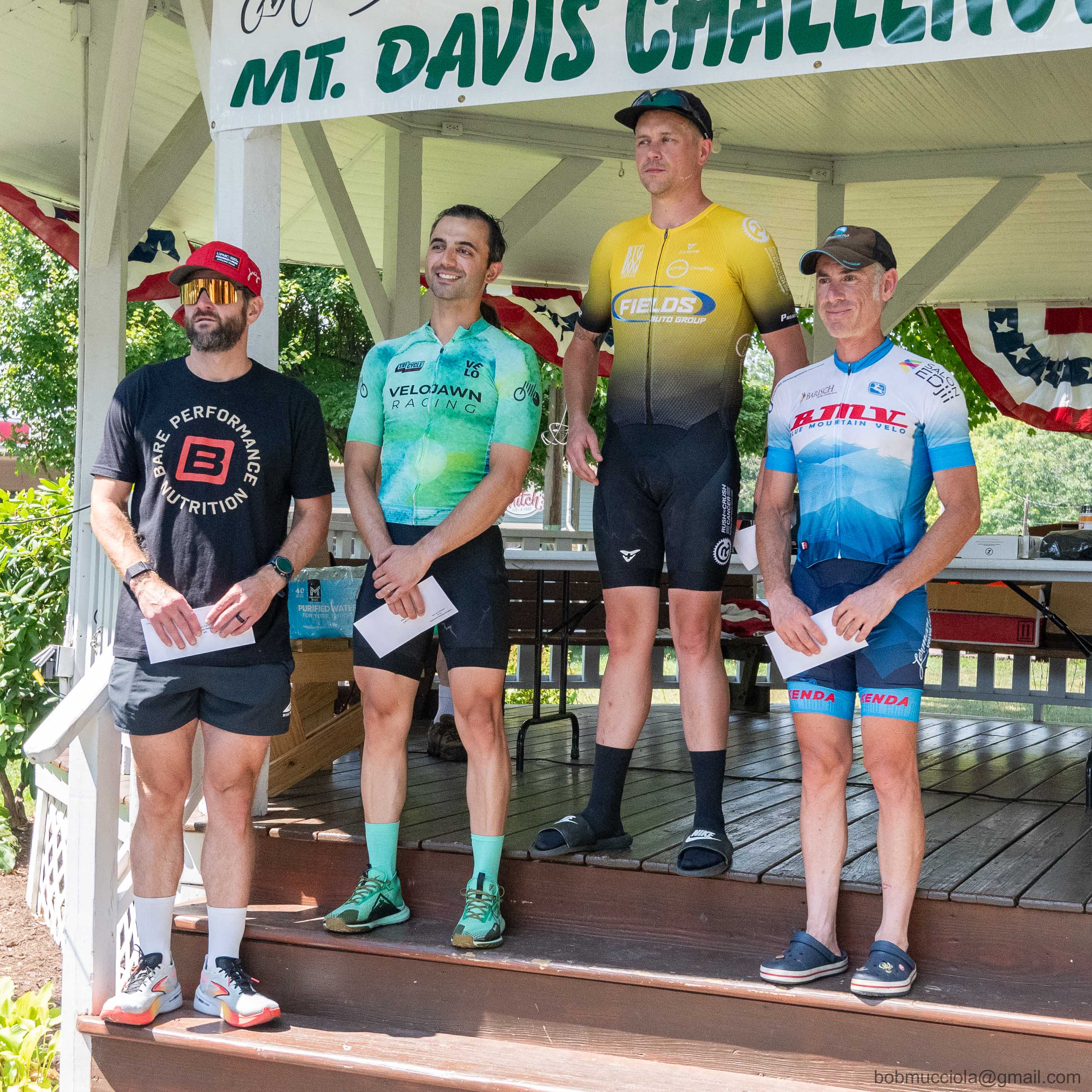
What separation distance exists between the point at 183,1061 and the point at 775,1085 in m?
1.44

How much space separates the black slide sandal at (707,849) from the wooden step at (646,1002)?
195mm

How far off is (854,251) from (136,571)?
1.84 metres

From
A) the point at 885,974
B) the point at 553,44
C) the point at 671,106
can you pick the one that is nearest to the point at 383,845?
the point at 885,974

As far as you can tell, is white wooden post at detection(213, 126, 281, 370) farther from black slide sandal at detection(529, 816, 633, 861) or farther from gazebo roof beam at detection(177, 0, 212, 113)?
black slide sandal at detection(529, 816, 633, 861)

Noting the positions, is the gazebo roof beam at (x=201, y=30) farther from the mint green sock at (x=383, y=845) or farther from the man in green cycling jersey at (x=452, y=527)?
the mint green sock at (x=383, y=845)

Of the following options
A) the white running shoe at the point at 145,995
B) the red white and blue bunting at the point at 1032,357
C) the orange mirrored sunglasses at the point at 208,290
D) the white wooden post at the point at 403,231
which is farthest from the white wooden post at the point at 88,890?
the red white and blue bunting at the point at 1032,357

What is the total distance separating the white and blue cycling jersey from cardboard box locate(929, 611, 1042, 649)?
11.5 ft

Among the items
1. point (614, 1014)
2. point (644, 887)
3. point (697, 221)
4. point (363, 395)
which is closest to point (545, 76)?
point (697, 221)

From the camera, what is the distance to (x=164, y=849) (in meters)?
3.02

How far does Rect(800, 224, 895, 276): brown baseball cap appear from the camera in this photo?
279cm

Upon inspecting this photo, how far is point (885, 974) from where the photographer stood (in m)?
2.69

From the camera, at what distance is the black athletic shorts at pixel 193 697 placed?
2939 mm

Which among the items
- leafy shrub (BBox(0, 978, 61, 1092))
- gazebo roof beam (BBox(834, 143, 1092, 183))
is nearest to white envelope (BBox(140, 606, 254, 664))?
leafy shrub (BBox(0, 978, 61, 1092))

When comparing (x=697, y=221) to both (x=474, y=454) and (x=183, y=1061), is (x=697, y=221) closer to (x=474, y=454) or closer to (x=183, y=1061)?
(x=474, y=454)
